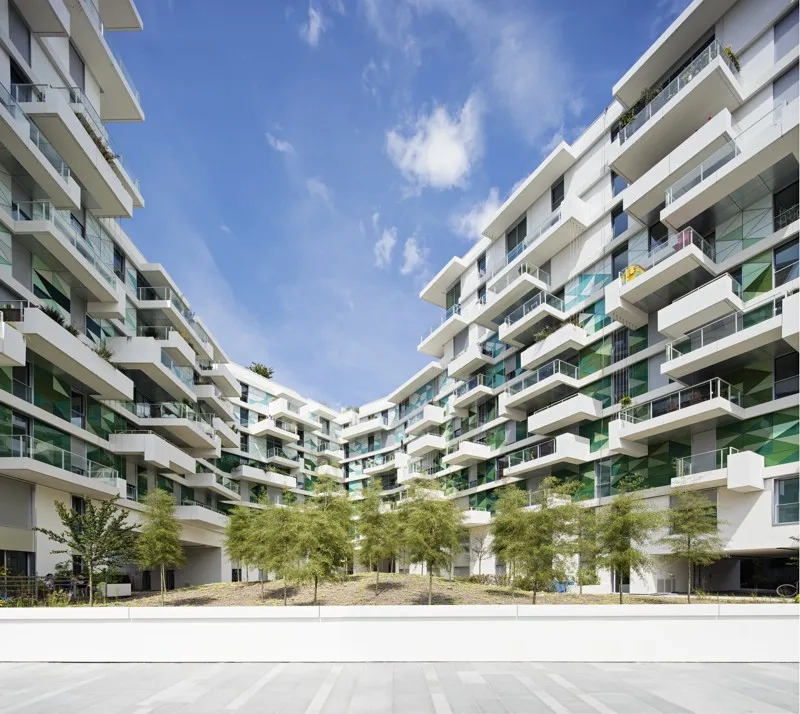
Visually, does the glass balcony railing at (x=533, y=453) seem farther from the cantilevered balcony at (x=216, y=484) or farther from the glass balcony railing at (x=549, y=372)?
the cantilevered balcony at (x=216, y=484)

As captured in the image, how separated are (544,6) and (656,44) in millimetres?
12952

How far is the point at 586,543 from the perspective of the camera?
Result: 24250mm

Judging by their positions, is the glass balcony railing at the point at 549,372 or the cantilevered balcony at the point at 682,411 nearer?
the cantilevered balcony at the point at 682,411

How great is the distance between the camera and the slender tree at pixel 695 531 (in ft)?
72.3

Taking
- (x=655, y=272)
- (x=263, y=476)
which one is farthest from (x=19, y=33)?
(x=263, y=476)

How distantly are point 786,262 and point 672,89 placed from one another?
8.53 metres

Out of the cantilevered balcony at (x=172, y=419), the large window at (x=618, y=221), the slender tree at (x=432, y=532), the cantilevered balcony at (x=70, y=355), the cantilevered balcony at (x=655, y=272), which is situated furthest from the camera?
the cantilevered balcony at (x=172, y=419)

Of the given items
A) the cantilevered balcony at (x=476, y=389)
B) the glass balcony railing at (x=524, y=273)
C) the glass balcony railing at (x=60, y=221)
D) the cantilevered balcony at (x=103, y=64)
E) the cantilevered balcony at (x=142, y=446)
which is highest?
the cantilevered balcony at (x=103, y=64)

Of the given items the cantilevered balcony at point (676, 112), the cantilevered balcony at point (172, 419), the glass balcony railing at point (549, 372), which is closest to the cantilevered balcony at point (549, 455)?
the glass balcony railing at point (549, 372)

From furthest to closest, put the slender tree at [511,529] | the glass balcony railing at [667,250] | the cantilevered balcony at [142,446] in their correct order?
1. the cantilevered balcony at [142,446]
2. the slender tree at [511,529]
3. the glass balcony railing at [667,250]

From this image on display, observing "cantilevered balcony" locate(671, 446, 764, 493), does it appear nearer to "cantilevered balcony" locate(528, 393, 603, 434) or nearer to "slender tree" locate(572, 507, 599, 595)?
"slender tree" locate(572, 507, 599, 595)

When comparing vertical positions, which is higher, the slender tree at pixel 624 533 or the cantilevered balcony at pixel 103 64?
the cantilevered balcony at pixel 103 64

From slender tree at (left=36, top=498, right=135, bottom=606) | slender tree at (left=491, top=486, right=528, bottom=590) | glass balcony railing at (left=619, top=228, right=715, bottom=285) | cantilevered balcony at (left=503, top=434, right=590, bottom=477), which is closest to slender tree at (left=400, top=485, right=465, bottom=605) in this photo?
slender tree at (left=491, top=486, right=528, bottom=590)

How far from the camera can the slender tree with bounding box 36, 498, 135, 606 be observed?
23000mm
